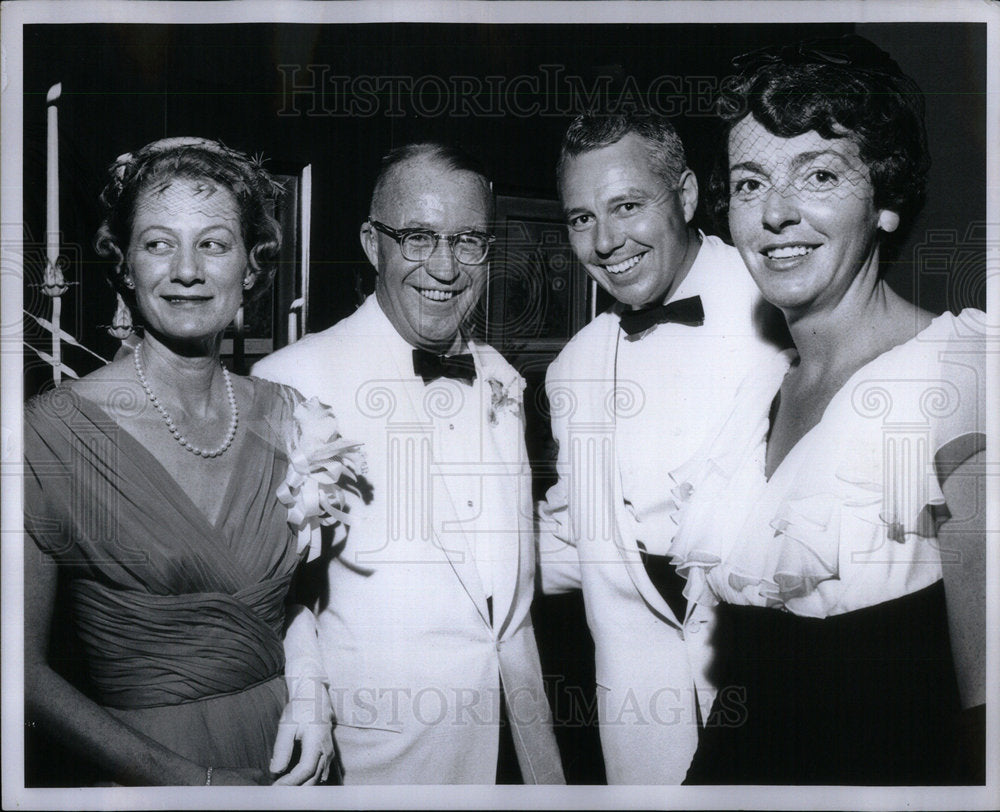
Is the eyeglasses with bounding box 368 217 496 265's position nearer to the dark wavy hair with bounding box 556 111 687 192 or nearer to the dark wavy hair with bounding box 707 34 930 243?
the dark wavy hair with bounding box 556 111 687 192

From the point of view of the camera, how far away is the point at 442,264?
230cm

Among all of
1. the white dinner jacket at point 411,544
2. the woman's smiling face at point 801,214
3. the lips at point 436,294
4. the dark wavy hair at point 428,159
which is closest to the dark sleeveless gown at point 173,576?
the white dinner jacket at point 411,544

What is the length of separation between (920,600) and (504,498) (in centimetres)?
104

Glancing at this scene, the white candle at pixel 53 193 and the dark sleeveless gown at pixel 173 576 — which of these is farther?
the white candle at pixel 53 193

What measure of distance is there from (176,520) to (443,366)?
29.1 inches

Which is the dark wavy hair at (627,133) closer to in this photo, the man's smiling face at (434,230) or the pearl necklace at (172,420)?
the man's smiling face at (434,230)

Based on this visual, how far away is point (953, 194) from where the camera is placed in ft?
7.71

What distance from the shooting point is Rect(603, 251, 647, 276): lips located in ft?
7.54

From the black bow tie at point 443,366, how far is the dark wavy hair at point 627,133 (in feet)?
1.60

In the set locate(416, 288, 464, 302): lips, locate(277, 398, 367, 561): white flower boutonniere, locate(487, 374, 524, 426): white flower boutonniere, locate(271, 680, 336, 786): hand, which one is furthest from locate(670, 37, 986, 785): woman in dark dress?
locate(271, 680, 336, 786): hand

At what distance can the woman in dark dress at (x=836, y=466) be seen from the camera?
226cm

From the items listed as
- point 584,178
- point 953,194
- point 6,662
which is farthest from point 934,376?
point 6,662

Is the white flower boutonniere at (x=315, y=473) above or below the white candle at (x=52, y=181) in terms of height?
below

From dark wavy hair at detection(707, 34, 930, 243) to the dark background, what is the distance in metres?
0.04
